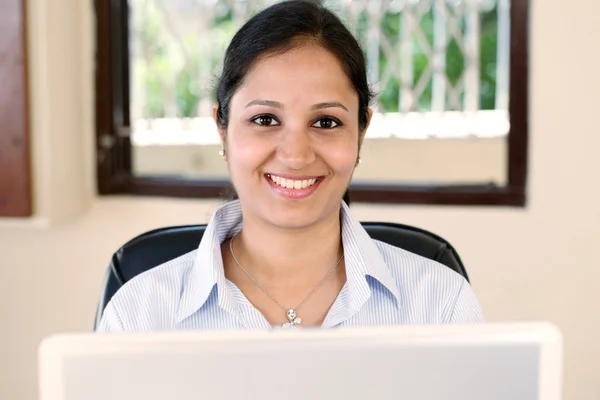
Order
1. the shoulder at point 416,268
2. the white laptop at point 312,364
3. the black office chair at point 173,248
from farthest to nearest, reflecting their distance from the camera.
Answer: the black office chair at point 173,248 → the shoulder at point 416,268 → the white laptop at point 312,364

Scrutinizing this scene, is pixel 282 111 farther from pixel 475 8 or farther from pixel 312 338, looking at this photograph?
pixel 475 8

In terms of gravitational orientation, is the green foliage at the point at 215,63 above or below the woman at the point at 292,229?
above

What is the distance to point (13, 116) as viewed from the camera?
2.59m

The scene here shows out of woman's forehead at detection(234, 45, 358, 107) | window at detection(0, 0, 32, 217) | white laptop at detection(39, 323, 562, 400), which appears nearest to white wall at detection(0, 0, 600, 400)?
window at detection(0, 0, 32, 217)

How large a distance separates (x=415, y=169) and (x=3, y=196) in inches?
53.5

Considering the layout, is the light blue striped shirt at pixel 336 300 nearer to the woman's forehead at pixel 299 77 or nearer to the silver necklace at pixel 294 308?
the silver necklace at pixel 294 308

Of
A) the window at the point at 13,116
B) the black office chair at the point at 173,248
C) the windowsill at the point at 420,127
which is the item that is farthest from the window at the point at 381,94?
the black office chair at the point at 173,248

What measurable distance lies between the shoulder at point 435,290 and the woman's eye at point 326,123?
0.89ft

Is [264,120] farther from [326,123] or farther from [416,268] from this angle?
[416,268]

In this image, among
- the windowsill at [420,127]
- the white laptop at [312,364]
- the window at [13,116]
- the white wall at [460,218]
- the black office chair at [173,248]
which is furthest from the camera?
the windowsill at [420,127]

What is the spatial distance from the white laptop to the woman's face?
0.73m

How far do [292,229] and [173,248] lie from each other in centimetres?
28

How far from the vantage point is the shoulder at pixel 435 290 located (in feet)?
4.41

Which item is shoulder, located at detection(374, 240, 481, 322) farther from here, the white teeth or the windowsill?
the windowsill
